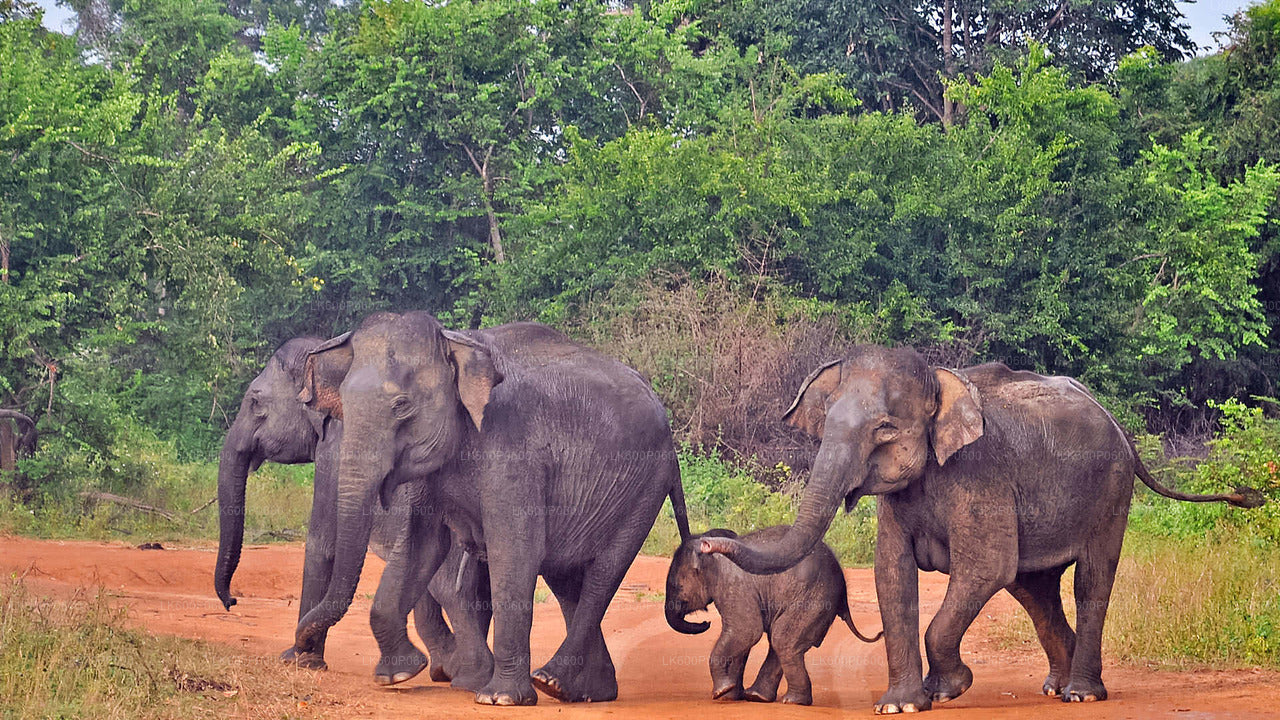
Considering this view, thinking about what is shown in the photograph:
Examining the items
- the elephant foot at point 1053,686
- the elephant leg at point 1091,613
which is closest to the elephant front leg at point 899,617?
the elephant leg at point 1091,613

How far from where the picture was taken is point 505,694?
8.12 metres

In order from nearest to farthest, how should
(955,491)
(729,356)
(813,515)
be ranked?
1. (813,515)
2. (955,491)
3. (729,356)

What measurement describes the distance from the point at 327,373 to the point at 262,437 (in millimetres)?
2568

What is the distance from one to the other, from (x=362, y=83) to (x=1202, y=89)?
16.7 m

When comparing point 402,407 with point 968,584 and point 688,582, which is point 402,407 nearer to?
Answer: point 688,582

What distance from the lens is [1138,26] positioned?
33281mm

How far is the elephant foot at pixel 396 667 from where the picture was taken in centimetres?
864

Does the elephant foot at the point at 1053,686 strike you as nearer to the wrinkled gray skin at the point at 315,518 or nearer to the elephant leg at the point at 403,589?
the wrinkled gray skin at the point at 315,518

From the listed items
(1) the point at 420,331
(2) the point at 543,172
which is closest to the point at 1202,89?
(2) the point at 543,172

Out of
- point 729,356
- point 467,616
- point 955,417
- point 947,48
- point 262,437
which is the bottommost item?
point 467,616

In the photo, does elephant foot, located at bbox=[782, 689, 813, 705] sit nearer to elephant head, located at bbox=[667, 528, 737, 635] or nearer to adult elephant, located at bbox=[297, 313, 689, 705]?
elephant head, located at bbox=[667, 528, 737, 635]

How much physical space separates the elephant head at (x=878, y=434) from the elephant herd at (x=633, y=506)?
0.04ft

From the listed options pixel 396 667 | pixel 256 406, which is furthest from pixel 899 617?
pixel 256 406

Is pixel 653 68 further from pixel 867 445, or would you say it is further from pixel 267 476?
pixel 867 445
